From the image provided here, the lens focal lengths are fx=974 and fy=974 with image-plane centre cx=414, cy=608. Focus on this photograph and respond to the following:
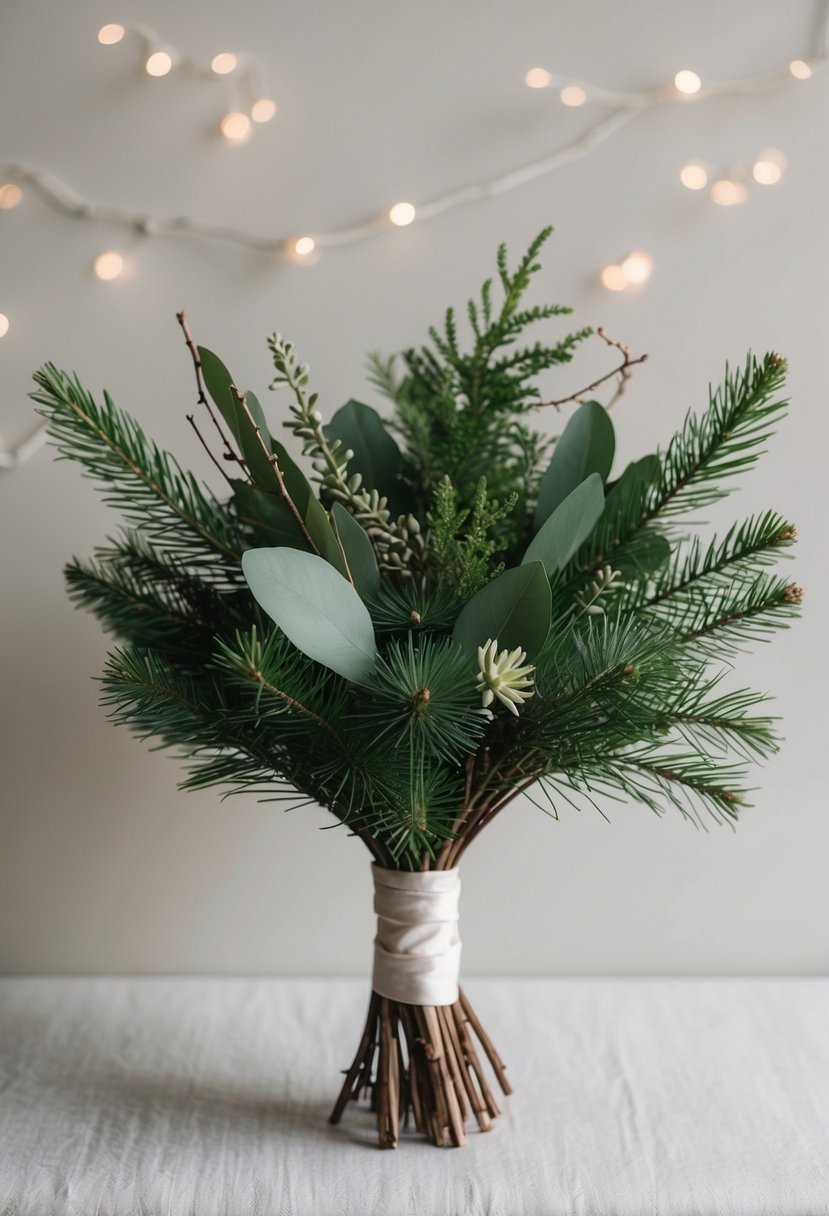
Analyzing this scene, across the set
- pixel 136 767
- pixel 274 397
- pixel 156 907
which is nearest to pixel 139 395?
pixel 274 397

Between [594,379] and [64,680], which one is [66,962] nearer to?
[64,680]

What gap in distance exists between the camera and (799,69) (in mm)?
897

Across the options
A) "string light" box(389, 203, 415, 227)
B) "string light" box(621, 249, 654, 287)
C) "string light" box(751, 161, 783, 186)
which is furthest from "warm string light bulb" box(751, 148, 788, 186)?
"string light" box(389, 203, 415, 227)

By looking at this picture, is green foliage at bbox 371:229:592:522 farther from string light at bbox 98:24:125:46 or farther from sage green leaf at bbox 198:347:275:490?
string light at bbox 98:24:125:46

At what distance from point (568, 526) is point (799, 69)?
0.59m

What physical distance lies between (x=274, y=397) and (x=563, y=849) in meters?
0.52

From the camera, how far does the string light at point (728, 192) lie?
91 centimetres

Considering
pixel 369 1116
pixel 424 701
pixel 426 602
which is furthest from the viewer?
pixel 369 1116

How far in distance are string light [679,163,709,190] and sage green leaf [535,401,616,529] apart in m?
0.38

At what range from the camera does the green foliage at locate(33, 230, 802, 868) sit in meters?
0.55

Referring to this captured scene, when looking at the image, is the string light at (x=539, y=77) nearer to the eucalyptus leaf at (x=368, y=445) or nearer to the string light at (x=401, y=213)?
the string light at (x=401, y=213)

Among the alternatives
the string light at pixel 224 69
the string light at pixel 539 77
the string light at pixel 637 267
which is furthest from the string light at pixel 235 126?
the string light at pixel 637 267

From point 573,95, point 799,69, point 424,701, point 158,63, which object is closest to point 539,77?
point 573,95

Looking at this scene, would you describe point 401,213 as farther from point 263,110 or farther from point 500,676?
point 500,676
